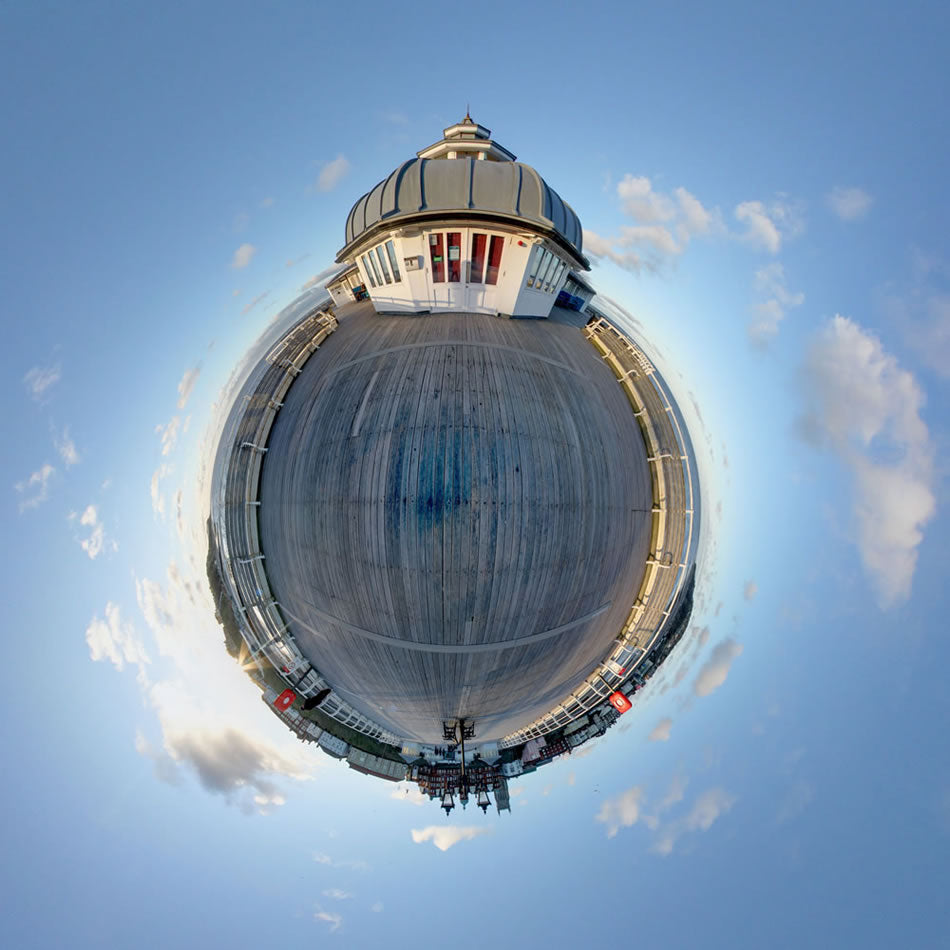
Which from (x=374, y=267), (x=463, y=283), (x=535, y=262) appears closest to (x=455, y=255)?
(x=463, y=283)

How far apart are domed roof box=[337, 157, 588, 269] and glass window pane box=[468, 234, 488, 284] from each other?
0.85 metres

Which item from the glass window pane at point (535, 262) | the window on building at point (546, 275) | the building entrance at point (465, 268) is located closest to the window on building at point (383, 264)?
the building entrance at point (465, 268)

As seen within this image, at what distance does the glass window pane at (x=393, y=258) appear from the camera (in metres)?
15.0

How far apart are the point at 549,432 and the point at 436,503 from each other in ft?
16.1

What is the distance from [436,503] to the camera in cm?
1136

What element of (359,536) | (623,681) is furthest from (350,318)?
(623,681)

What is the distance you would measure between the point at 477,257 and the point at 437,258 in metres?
1.69

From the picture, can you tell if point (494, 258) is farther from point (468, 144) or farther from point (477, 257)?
point (468, 144)

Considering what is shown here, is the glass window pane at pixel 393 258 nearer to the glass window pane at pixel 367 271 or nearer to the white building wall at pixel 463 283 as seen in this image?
the white building wall at pixel 463 283

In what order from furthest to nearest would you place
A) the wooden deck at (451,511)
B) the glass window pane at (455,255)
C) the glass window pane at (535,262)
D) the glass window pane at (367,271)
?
the glass window pane at (367,271) → the glass window pane at (535,262) → the glass window pane at (455,255) → the wooden deck at (451,511)

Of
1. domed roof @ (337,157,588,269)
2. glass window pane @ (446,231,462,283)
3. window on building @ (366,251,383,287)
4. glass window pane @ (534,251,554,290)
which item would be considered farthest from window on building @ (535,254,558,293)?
window on building @ (366,251,383,287)

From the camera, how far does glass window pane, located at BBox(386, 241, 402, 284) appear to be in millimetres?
15016

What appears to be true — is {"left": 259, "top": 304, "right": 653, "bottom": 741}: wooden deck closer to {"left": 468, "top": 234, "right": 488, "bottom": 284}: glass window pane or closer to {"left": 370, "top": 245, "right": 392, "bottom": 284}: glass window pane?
{"left": 468, "top": 234, "right": 488, "bottom": 284}: glass window pane

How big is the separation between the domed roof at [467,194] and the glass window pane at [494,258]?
2.81 feet
